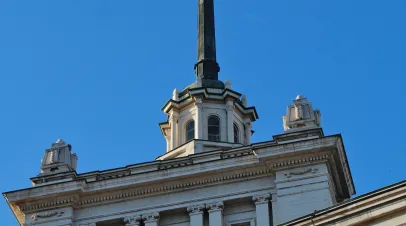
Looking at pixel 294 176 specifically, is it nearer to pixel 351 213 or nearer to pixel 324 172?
pixel 324 172

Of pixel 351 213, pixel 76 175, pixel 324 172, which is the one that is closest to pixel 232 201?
pixel 324 172

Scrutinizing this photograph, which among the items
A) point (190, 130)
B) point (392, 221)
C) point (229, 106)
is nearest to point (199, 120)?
point (190, 130)

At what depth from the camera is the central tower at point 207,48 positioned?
50656 millimetres

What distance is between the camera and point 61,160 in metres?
43.9

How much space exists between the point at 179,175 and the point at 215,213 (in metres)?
2.16

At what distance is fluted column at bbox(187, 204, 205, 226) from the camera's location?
4078 cm

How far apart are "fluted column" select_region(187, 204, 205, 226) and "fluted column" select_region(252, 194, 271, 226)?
2.08m

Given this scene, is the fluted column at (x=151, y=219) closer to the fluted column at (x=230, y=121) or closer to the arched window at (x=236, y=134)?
the fluted column at (x=230, y=121)

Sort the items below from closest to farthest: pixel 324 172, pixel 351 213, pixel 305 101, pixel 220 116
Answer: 1. pixel 351 213
2. pixel 324 172
3. pixel 305 101
4. pixel 220 116

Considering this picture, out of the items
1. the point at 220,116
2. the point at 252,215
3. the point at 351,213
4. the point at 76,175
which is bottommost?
the point at 351,213

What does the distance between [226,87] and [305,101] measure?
690cm

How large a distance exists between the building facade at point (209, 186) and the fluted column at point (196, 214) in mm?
38

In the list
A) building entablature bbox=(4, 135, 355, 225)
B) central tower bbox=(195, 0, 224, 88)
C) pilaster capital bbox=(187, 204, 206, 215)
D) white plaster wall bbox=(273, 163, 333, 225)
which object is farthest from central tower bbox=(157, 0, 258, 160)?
white plaster wall bbox=(273, 163, 333, 225)

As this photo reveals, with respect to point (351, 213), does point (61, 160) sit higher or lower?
higher
